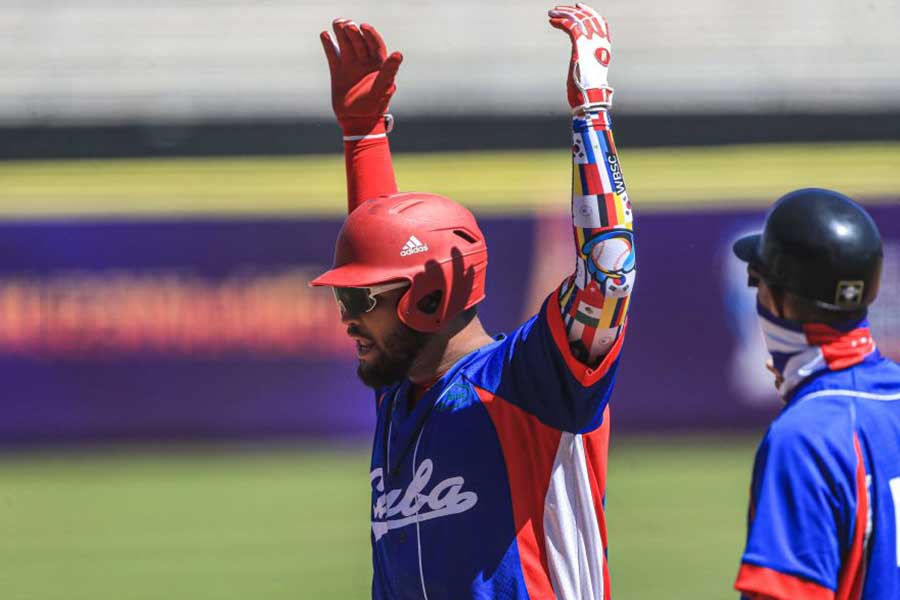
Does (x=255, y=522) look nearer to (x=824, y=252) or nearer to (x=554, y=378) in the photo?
(x=554, y=378)

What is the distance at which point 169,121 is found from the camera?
34.8 feet

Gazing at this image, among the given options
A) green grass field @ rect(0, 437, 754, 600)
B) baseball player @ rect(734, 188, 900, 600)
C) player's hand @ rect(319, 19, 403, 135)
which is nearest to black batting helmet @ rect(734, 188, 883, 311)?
baseball player @ rect(734, 188, 900, 600)

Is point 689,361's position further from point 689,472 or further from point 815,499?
point 815,499

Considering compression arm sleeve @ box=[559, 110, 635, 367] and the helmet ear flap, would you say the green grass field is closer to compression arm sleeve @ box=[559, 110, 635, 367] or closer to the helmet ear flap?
the helmet ear flap

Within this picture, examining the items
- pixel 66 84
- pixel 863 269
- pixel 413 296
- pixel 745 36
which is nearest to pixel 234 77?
pixel 66 84

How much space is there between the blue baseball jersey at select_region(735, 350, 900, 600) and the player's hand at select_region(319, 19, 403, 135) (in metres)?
1.70

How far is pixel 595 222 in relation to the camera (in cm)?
248

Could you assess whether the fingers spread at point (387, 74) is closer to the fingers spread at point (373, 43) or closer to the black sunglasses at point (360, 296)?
the fingers spread at point (373, 43)

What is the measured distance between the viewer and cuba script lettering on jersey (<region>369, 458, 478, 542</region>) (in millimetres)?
2686

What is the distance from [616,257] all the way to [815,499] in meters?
0.65

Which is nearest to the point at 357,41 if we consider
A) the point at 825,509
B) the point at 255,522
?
the point at 825,509

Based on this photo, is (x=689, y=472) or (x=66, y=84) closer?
(x=689, y=472)

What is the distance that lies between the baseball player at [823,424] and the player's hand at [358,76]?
1.44 metres

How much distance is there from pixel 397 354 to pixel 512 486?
0.46 meters
